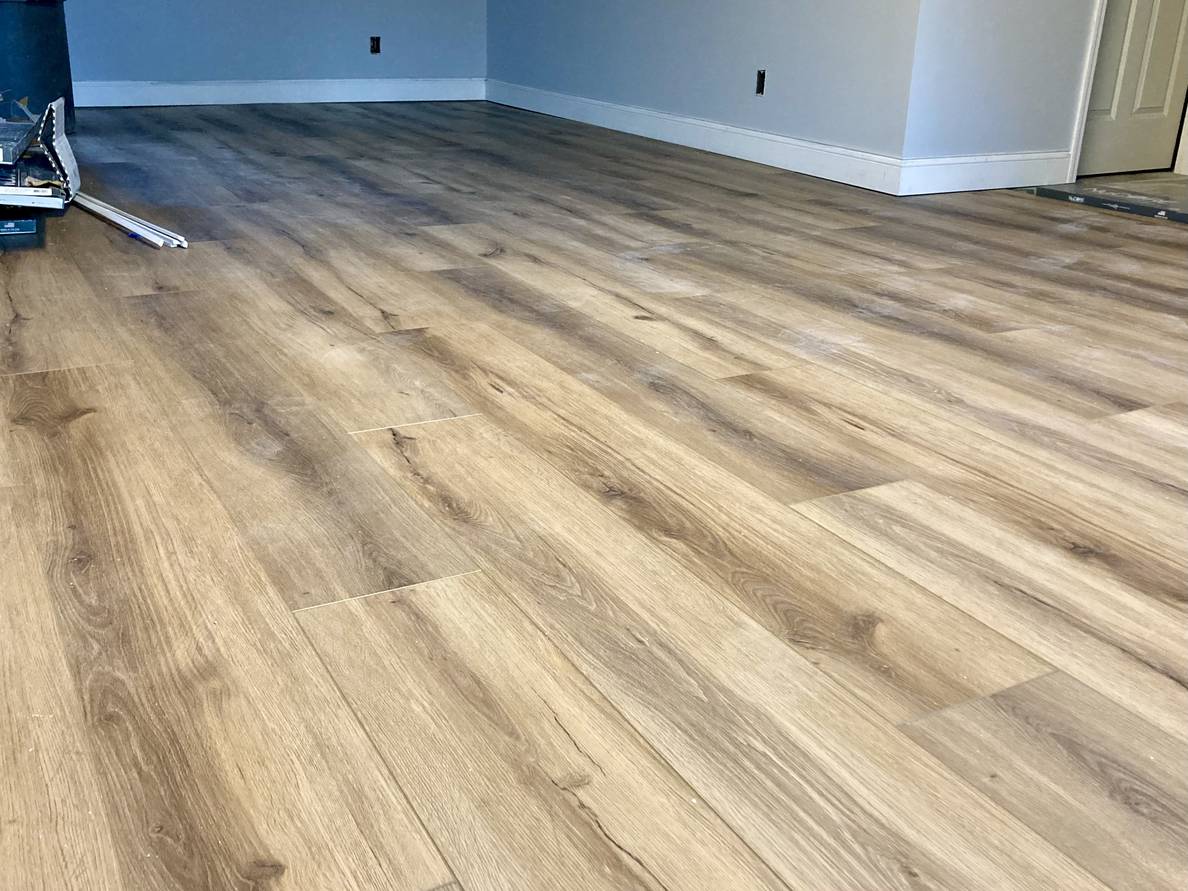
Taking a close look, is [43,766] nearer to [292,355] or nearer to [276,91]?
[292,355]

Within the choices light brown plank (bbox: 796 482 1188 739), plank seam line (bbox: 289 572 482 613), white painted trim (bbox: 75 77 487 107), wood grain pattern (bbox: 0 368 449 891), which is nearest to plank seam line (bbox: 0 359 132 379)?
wood grain pattern (bbox: 0 368 449 891)

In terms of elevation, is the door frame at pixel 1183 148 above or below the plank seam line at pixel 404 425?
above

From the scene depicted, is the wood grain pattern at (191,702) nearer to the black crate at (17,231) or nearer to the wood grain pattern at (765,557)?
the wood grain pattern at (765,557)

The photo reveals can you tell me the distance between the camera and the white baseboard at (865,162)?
4090 millimetres

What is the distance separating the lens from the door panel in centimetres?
441

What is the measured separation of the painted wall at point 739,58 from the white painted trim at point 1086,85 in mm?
880

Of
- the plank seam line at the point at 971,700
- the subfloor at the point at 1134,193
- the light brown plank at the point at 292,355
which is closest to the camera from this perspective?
the plank seam line at the point at 971,700

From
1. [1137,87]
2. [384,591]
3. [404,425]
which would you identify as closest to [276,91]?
[1137,87]

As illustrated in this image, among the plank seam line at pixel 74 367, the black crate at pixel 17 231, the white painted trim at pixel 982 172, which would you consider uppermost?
the white painted trim at pixel 982 172

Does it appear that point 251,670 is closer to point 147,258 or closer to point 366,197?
point 147,258

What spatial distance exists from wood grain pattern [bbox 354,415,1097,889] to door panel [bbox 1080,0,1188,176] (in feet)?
12.7

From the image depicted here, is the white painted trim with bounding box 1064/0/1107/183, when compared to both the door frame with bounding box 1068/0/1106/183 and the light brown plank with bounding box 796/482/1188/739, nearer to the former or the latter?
the door frame with bounding box 1068/0/1106/183

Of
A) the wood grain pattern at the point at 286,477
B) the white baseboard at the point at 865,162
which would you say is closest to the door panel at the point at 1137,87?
the white baseboard at the point at 865,162

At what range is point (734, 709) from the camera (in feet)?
3.51
